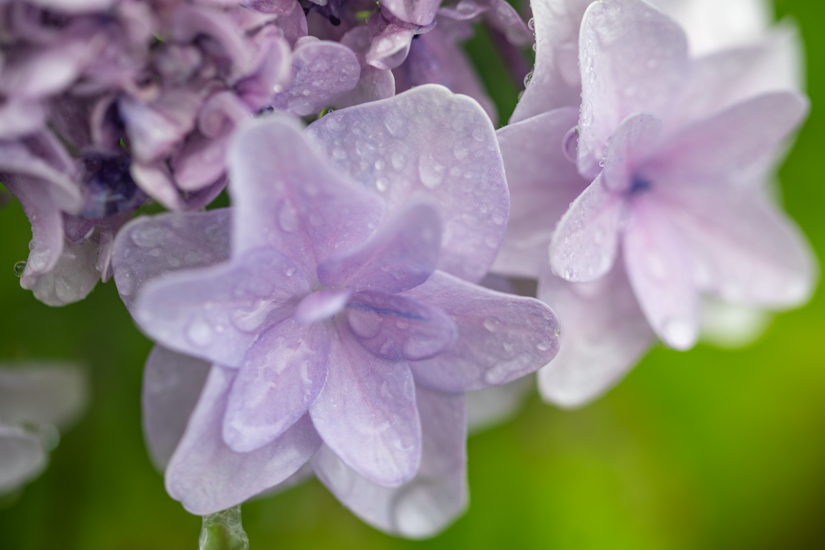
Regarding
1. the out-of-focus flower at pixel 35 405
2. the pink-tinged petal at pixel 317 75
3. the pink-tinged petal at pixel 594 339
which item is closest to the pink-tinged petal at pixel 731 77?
the pink-tinged petal at pixel 594 339

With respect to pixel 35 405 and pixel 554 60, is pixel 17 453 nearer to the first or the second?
pixel 35 405

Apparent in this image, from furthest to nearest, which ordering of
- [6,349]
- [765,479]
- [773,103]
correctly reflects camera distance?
1. [765,479]
2. [6,349]
3. [773,103]

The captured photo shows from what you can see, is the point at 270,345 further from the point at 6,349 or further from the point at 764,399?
A: the point at 764,399

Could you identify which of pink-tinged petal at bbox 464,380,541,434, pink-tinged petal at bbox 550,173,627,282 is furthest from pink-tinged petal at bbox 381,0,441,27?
pink-tinged petal at bbox 464,380,541,434

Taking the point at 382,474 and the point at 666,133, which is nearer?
the point at 382,474

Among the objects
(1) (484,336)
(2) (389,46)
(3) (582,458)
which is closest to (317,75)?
(2) (389,46)

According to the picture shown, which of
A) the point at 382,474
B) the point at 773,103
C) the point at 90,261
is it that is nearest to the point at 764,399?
the point at 773,103
